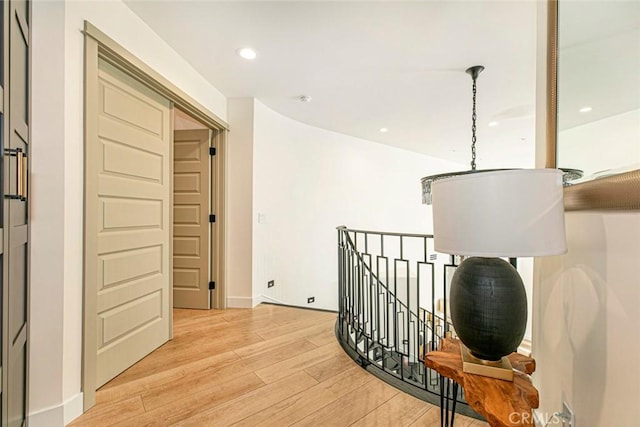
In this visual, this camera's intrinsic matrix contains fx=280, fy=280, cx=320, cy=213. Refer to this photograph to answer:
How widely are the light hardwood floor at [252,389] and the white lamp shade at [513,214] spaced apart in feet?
4.01

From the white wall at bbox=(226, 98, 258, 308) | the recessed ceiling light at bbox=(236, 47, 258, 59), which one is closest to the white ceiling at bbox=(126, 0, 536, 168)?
the recessed ceiling light at bbox=(236, 47, 258, 59)

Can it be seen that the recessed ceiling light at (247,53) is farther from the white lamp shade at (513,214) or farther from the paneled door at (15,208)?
the white lamp shade at (513,214)

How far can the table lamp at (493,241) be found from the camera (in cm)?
85

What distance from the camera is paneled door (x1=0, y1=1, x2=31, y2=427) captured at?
1055 mm

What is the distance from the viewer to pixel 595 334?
938mm

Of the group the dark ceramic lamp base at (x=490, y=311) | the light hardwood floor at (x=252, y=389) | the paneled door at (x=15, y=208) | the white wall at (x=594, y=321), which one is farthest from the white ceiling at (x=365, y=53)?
the light hardwood floor at (x=252, y=389)

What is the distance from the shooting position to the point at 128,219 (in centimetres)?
202

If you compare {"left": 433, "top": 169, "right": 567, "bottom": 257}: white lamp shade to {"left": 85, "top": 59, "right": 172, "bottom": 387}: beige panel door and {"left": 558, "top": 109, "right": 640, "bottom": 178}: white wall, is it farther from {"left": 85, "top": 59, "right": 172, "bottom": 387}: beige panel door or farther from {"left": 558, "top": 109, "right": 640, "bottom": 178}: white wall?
{"left": 85, "top": 59, "right": 172, "bottom": 387}: beige panel door

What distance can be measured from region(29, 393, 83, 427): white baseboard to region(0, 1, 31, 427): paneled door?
0.06 m

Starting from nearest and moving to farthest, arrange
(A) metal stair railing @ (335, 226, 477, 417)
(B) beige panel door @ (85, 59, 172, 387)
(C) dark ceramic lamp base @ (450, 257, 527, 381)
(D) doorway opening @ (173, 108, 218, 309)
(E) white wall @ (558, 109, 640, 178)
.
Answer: (E) white wall @ (558, 109, 640, 178) < (C) dark ceramic lamp base @ (450, 257, 527, 381) < (B) beige panel door @ (85, 59, 172, 387) < (A) metal stair railing @ (335, 226, 477, 417) < (D) doorway opening @ (173, 108, 218, 309)

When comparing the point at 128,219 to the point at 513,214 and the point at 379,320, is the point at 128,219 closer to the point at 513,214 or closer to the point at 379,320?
the point at 379,320

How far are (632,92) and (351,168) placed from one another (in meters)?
4.14

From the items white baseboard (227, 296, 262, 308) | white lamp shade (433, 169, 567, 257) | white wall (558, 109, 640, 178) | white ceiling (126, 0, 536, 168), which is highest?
white ceiling (126, 0, 536, 168)

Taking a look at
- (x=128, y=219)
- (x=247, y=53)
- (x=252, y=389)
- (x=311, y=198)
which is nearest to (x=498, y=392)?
(x=252, y=389)
